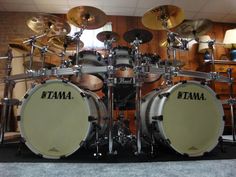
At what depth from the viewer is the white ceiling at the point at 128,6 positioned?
375cm

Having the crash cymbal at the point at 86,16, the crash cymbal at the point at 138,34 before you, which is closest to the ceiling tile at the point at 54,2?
the crash cymbal at the point at 86,16

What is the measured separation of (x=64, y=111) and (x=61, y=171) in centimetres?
45

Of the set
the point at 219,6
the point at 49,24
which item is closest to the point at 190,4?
the point at 219,6

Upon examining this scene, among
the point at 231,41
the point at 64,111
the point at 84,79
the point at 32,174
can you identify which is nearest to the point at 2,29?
the point at 84,79

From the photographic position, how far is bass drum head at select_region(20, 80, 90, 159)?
4.74 feet

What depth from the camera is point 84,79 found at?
2.38 m

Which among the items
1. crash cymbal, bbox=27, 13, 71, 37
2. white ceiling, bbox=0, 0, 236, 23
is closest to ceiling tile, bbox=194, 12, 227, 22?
white ceiling, bbox=0, 0, 236, 23

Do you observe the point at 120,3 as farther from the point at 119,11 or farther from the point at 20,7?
the point at 20,7

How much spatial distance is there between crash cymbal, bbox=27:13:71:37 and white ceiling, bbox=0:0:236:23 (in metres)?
1.45

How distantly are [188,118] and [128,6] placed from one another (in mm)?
2983

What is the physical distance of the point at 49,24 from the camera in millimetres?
2318

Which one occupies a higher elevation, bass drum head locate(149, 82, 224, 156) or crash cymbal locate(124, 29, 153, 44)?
crash cymbal locate(124, 29, 153, 44)

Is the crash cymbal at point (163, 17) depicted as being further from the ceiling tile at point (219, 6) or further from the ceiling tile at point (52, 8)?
the ceiling tile at point (52, 8)

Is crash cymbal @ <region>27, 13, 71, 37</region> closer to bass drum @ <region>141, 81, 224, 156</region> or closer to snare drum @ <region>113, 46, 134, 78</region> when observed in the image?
snare drum @ <region>113, 46, 134, 78</region>
